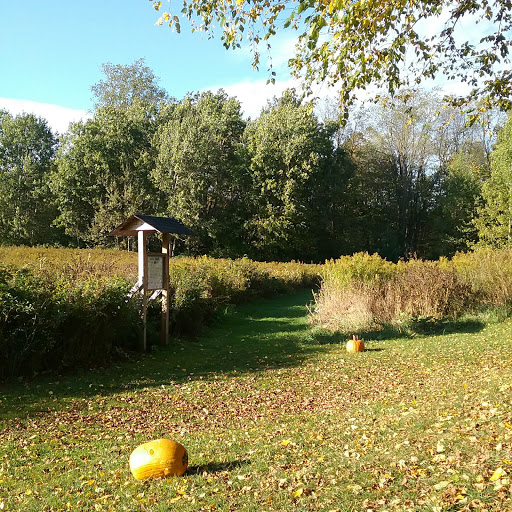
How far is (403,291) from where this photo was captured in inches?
509

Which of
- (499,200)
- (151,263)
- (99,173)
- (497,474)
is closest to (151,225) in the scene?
(151,263)

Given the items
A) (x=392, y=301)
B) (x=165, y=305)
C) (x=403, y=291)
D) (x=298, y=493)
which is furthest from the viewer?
(x=403, y=291)

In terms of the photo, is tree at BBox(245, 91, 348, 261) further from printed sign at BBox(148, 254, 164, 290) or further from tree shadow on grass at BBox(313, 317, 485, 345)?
printed sign at BBox(148, 254, 164, 290)

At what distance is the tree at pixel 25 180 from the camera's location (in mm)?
35438

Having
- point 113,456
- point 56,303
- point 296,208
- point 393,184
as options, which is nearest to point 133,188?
point 296,208

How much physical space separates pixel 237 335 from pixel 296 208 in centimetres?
2258

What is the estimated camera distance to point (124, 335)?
9.74 meters

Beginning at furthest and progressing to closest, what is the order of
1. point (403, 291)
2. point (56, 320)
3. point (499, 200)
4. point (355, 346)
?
point (499, 200)
point (403, 291)
point (355, 346)
point (56, 320)

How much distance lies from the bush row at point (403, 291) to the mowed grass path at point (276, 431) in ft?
8.05

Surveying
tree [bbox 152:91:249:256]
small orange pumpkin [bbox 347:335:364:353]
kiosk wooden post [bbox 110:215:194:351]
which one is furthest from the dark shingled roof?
tree [bbox 152:91:249:256]

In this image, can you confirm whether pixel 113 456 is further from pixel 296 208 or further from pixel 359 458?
pixel 296 208

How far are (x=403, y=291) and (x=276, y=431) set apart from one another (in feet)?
27.9

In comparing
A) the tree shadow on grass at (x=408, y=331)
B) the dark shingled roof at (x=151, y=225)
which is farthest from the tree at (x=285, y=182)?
the dark shingled roof at (x=151, y=225)

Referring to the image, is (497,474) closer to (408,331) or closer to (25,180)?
(408,331)
